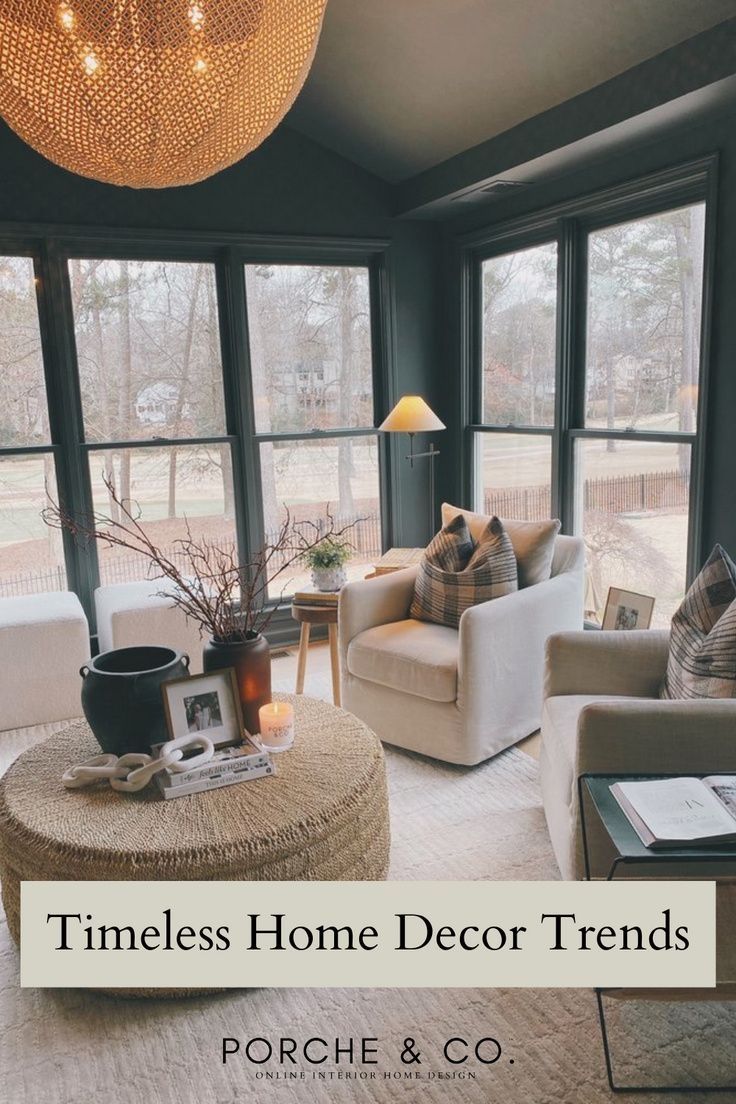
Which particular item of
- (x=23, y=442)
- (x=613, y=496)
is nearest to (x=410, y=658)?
(x=613, y=496)

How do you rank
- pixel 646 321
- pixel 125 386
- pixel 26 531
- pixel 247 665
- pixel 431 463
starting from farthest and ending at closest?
pixel 431 463, pixel 125 386, pixel 26 531, pixel 646 321, pixel 247 665

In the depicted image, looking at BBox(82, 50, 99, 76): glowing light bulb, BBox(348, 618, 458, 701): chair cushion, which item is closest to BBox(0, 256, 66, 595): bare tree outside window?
BBox(348, 618, 458, 701): chair cushion

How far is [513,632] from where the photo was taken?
3.08 m

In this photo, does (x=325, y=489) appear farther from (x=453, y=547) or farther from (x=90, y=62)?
(x=90, y=62)

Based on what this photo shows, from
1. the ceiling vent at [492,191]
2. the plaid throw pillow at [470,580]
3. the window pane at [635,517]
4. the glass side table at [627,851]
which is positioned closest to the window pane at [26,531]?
the plaid throw pillow at [470,580]

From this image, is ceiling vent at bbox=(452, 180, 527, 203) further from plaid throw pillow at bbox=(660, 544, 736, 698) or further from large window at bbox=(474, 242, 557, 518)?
plaid throw pillow at bbox=(660, 544, 736, 698)

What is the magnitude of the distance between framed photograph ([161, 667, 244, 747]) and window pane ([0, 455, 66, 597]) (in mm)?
2207

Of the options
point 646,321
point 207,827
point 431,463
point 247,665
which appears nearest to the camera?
point 207,827

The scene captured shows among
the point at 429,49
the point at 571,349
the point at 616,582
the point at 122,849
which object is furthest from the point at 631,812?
the point at 429,49

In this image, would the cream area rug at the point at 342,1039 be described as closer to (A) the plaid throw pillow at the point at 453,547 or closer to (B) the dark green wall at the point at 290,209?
(A) the plaid throw pillow at the point at 453,547

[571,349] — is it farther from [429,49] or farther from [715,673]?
[715,673]

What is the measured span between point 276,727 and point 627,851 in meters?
1.06

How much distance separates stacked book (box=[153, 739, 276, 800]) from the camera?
211cm

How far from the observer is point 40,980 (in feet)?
6.30
